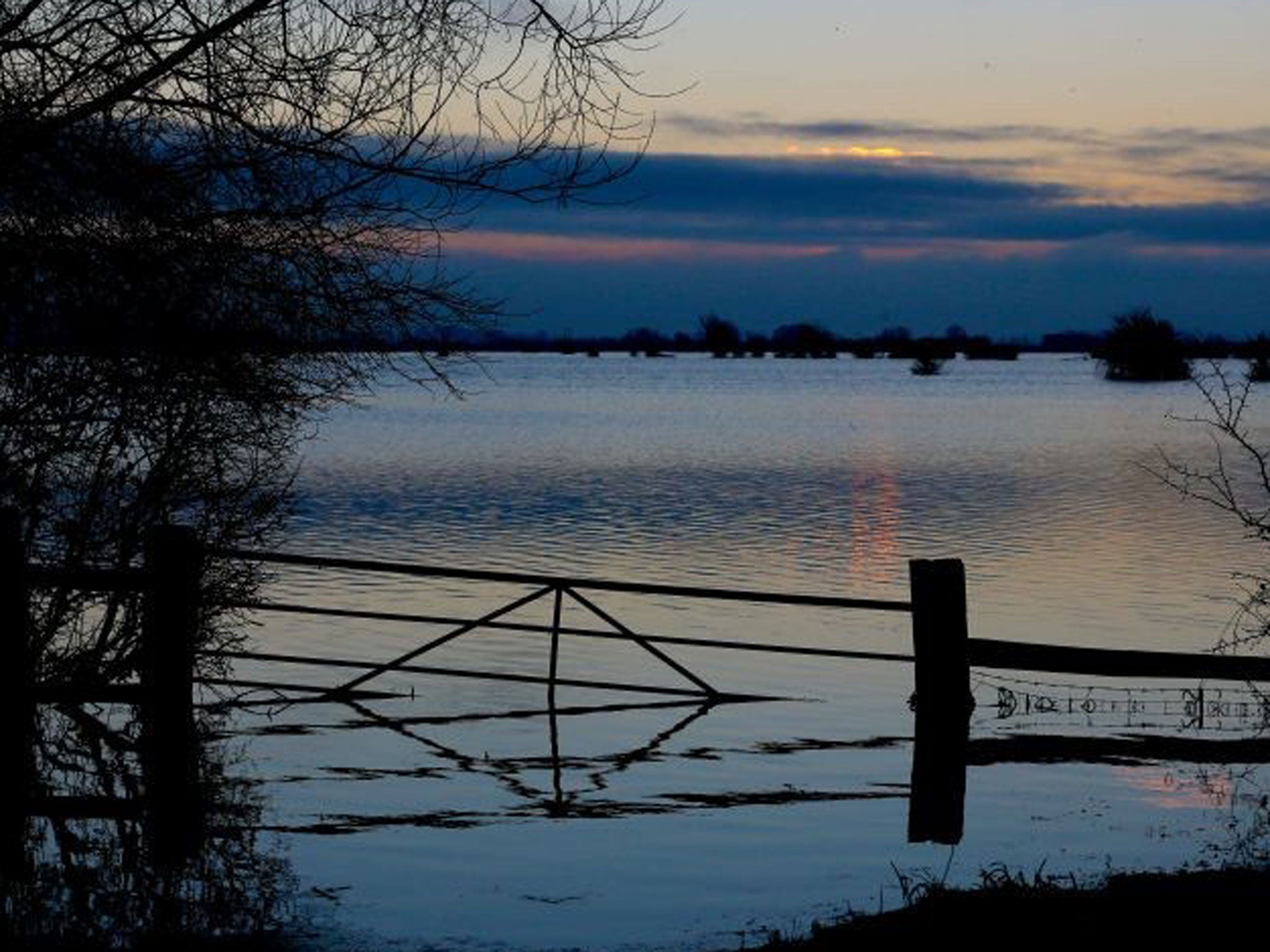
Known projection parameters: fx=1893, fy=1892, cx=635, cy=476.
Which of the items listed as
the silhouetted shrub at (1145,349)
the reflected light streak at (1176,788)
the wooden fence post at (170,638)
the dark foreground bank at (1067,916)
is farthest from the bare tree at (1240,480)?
the silhouetted shrub at (1145,349)

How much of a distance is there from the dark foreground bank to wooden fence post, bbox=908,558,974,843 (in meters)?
3.27

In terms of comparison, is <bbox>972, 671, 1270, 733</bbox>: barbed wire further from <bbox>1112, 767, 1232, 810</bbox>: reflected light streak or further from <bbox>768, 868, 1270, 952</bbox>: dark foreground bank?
<bbox>768, 868, 1270, 952</bbox>: dark foreground bank

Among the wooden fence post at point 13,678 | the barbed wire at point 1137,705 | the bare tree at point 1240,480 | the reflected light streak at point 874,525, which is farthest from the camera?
the reflected light streak at point 874,525

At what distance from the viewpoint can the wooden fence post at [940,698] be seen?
13516 millimetres

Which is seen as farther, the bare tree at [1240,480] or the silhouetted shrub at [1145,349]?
the silhouetted shrub at [1145,349]

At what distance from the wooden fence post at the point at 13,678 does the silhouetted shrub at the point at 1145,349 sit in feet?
520

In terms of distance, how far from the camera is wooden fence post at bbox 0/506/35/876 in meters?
12.1

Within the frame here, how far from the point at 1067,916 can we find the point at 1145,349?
176503 millimetres

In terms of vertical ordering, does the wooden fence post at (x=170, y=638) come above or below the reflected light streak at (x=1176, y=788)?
above

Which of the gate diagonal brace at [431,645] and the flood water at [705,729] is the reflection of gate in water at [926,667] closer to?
the flood water at [705,729]

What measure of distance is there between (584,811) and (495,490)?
48.8 metres

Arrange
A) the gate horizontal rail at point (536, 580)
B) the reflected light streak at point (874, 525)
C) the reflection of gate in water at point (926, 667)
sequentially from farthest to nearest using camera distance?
the reflected light streak at point (874, 525) → the gate horizontal rail at point (536, 580) → the reflection of gate in water at point (926, 667)

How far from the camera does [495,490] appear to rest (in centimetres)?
6366

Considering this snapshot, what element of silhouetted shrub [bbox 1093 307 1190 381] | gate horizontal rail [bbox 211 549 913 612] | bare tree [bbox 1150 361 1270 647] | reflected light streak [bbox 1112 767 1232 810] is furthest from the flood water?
silhouetted shrub [bbox 1093 307 1190 381]
